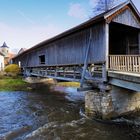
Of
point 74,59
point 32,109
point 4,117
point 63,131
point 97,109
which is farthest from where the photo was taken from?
point 74,59

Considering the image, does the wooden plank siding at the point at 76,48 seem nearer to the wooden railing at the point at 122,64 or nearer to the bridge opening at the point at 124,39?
the wooden railing at the point at 122,64

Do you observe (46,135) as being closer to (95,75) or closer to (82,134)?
(82,134)

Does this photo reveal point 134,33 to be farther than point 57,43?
No

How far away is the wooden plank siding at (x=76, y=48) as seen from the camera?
9205mm

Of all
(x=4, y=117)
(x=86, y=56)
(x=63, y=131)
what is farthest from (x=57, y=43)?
(x=63, y=131)

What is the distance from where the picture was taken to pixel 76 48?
1144 cm

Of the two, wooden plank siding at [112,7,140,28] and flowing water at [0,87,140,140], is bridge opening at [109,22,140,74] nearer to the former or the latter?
wooden plank siding at [112,7,140,28]

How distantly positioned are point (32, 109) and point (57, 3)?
27.3ft

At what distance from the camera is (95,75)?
972 centimetres

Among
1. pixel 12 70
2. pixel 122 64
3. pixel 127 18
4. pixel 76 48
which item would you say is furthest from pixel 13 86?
pixel 127 18

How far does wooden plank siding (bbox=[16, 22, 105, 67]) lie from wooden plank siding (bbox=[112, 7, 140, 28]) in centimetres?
104

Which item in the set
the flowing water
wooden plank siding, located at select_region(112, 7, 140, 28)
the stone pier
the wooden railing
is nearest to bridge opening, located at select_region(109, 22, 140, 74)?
Answer: the wooden railing

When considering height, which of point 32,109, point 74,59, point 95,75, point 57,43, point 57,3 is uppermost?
point 57,3

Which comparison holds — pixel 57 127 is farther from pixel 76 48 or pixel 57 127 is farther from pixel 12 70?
pixel 12 70
